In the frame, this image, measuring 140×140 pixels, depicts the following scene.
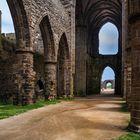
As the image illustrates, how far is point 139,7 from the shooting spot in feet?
21.9

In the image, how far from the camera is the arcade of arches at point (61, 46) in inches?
268

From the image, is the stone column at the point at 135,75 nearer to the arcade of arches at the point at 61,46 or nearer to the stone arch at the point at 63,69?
the arcade of arches at the point at 61,46

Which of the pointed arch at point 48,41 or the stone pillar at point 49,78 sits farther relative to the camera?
the stone pillar at point 49,78

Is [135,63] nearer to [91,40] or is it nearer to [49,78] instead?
[49,78]

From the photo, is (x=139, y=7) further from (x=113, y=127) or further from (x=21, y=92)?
(x=21, y=92)

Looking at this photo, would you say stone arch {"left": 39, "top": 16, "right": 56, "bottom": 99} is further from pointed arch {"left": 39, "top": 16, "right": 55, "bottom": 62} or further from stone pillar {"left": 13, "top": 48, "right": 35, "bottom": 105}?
stone pillar {"left": 13, "top": 48, "right": 35, "bottom": 105}

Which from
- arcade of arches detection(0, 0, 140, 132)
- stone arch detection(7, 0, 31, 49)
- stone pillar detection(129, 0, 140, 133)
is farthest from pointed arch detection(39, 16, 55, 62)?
stone pillar detection(129, 0, 140, 133)

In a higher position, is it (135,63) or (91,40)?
(91,40)

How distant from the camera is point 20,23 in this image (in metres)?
13.1

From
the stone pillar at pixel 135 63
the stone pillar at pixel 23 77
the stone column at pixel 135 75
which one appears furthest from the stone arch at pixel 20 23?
the stone column at pixel 135 75

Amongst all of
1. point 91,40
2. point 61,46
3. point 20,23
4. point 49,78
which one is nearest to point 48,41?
point 49,78

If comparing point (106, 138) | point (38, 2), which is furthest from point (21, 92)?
point (106, 138)

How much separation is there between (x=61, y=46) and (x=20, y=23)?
26.6ft

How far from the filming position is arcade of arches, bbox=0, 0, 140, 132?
22.3ft
